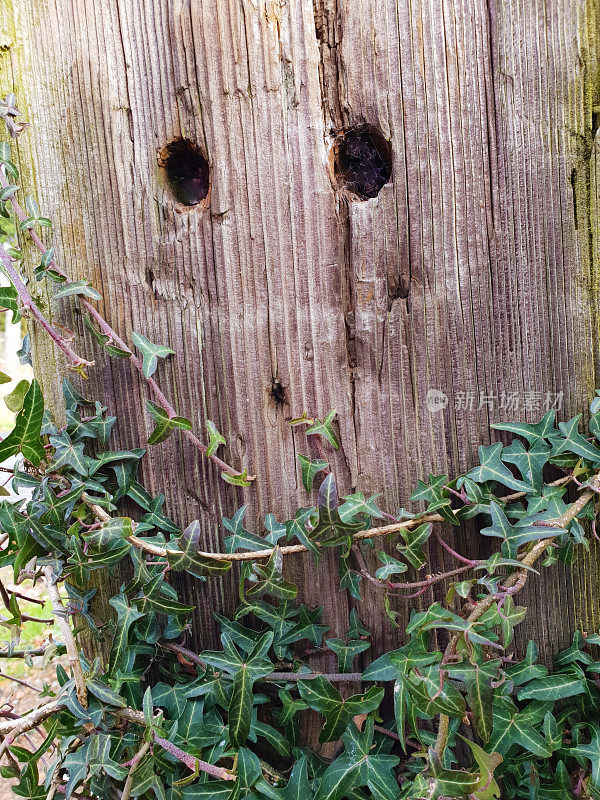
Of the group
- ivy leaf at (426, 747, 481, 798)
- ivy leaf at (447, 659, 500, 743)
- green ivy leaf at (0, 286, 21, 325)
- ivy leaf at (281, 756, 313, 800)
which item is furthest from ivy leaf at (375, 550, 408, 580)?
green ivy leaf at (0, 286, 21, 325)

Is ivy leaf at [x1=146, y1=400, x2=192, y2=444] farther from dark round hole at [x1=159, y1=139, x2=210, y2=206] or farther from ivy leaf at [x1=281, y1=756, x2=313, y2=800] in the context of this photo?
ivy leaf at [x1=281, y1=756, x2=313, y2=800]

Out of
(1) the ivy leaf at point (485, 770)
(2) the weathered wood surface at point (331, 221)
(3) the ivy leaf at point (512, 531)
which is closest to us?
(1) the ivy leaf at point (485, 770)

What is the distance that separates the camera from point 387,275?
1269 mm

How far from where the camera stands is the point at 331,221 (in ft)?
4.16

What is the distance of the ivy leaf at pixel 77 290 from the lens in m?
1.30

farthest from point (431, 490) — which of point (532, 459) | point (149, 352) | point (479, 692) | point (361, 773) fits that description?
point (149, 352)

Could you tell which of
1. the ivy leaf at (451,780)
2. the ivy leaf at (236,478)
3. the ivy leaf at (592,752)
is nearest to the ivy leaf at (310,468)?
the ivy leaf at (236,478)

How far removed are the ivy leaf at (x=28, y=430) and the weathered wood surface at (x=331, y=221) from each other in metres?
0.22

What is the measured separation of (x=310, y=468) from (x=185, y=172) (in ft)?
2.63

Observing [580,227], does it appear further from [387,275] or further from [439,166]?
[387,275]

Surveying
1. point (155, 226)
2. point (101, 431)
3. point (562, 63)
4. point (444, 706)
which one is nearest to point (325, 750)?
point (444, 706)

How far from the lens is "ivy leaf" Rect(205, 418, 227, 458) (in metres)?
1.28

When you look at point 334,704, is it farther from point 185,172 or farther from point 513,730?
point 185,172

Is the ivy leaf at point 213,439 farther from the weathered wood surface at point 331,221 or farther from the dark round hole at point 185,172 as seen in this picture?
the dark round hole at point 185,172
